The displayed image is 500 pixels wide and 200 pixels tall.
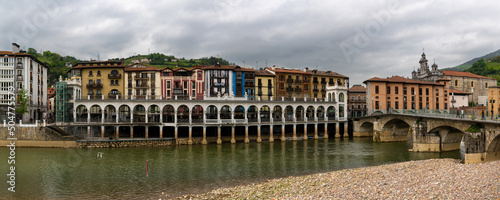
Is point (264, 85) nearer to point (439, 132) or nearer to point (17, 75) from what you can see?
point (439, 132)

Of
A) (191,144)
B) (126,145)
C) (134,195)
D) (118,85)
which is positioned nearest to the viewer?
(134,195)

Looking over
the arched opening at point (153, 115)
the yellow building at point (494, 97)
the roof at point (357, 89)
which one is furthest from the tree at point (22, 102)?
the yellow building at point (494, 97)

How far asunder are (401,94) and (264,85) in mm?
37453

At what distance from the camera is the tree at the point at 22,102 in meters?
60.2

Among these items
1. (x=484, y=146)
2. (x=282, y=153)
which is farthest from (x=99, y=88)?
(x=484, y=146)

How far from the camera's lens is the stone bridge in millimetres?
35312

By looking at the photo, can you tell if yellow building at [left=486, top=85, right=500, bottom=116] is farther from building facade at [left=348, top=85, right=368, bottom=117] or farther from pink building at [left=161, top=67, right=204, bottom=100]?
pink building at [left=161, top=67, right=204, bottom=100]

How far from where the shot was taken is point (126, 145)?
182 feet

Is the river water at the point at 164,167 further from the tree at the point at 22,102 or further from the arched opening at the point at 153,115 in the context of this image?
the arched opening at the point at 153,115

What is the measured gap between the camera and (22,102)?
199 ft

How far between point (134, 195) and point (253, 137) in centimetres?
4358

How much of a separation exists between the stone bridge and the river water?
9.14ft

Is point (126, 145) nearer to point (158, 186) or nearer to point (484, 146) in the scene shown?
point (158, 186)

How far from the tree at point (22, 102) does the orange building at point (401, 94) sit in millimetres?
78246
